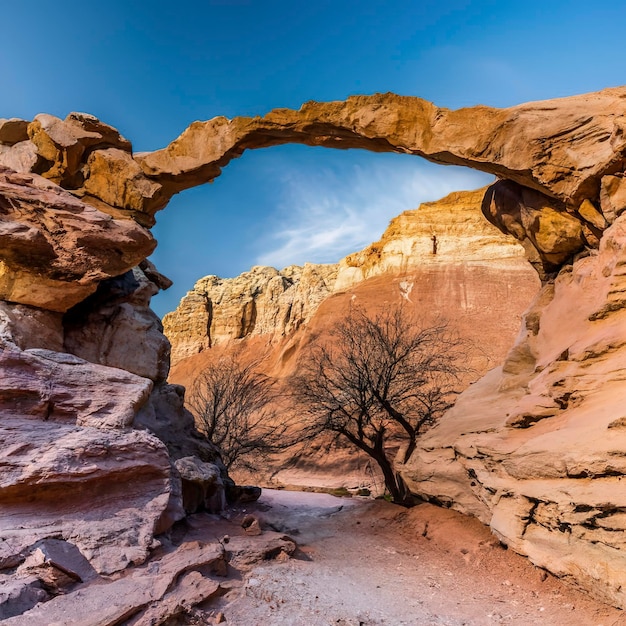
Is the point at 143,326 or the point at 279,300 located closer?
the point at 143,326

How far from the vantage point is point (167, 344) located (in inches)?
414

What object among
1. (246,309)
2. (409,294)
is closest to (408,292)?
(409,294)

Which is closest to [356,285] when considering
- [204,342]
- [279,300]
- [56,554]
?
[279,300]

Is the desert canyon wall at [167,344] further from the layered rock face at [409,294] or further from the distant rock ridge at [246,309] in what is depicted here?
the distant rock ridge at [246,309]

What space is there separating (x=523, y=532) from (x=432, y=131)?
765 cm

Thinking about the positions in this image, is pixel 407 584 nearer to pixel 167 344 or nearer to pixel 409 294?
pixel 167 344

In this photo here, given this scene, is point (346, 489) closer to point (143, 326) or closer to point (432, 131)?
point (143, 326)

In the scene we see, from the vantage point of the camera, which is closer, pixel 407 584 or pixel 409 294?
pixel 407 584

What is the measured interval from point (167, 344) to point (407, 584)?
7.58m

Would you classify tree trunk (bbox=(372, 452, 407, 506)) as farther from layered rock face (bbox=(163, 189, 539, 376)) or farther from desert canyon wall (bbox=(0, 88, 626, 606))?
layered rock face (bbox=(163, 189, 539, 376))

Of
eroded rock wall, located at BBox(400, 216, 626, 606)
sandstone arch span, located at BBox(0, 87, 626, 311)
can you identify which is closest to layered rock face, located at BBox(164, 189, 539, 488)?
eroded rock wall, located at BBox(400, 216, 626, 606)

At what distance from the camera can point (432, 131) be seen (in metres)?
9.09

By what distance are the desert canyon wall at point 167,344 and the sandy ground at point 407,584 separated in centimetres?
36

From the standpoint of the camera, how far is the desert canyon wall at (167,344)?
4.40m
